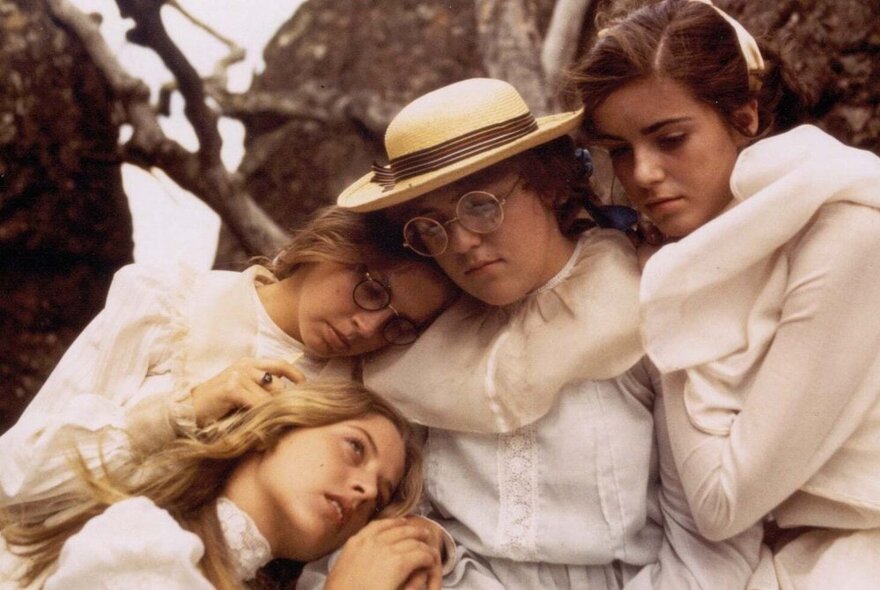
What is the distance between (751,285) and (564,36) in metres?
2.06

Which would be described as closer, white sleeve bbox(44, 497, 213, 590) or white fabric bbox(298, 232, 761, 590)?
white sleeve bbox(44, 497, 213, 590)

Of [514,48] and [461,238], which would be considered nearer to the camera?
[461,238]

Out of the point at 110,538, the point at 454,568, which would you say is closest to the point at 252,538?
the point at 110,538

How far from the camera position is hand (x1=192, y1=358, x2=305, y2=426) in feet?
6.60

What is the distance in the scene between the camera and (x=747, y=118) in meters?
1.87

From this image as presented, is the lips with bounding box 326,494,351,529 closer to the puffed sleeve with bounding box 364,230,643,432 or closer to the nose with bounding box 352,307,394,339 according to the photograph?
the puffed sleeve with bounding box 364,230,643,432

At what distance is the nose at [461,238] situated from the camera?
6.22ft

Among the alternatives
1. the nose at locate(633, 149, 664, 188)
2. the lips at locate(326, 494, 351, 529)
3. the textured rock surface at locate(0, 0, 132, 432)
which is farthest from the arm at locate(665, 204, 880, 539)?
the textured rock surface at locate(0, 0, 132, 432)

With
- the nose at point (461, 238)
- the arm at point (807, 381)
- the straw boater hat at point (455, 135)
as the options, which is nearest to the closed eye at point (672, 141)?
the straw boater hat at point (455, 135)

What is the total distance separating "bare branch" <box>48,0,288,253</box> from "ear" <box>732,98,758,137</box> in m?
2.23

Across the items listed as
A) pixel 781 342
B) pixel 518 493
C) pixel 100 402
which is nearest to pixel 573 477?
pixel 518 493

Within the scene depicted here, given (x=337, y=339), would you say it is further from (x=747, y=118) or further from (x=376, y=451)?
(x=747, y=118)

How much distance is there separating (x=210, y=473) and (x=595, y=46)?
126cm

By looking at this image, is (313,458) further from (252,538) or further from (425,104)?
(425,104)
